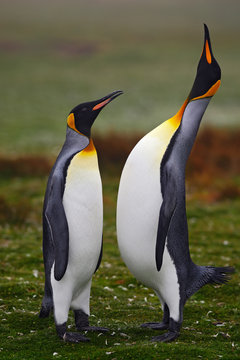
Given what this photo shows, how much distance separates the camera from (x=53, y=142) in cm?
3080

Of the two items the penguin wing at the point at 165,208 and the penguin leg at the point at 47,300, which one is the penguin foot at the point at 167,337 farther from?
the penguin leg at the point at 47,300

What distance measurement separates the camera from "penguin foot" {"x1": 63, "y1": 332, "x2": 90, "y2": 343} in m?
6.86

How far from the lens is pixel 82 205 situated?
6.76m

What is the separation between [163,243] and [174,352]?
48.0 inches

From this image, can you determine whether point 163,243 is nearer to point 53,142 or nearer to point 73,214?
point 73,214

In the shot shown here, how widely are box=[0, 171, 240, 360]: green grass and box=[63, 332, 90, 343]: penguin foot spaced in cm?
8

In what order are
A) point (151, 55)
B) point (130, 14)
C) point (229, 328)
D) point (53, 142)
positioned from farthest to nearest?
1. point (130, 14)
2. point (151, 55)
3. point (53, 142)
4. point (229, 328)

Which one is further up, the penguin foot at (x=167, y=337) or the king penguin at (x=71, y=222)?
the king penguin at (x=71, y=222)

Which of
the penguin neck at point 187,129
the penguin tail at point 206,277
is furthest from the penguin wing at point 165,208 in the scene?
the penguin tail at point 206,277

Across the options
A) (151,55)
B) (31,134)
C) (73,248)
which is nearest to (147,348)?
(73,248)

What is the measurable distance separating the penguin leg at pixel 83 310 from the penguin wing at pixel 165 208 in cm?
115

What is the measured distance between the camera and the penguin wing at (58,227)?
6613 millimetres

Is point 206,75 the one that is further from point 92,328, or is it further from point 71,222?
point 92,328

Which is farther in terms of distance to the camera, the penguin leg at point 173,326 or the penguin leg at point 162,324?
the penguin leg at point 162,324
